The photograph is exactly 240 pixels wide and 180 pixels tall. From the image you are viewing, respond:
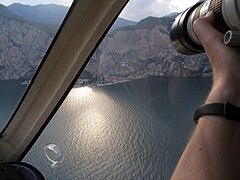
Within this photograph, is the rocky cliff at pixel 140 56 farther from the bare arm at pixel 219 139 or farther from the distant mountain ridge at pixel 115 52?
the bare arm at pixel 219 139

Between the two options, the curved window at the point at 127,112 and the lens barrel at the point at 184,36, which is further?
the curved window at the point at 127,112

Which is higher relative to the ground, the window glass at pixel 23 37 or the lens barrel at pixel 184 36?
the window glass at pixel 23 37

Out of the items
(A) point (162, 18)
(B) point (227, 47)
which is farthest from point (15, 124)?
(B) point (227, 47)

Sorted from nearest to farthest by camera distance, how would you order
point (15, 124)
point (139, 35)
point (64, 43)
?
point (64, 43) < point (139, 35) < point (15, 124)

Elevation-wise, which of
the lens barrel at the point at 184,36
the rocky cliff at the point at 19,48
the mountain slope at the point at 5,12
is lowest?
the lens barrel at the point at 184,36

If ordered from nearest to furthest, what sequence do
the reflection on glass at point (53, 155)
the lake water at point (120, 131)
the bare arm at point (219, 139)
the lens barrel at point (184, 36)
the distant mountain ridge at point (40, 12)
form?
the bare arm at point (219, 139) < the lens barrel at point (184, 36) < the distant mountain ridge at point (40, 12) < the lake water at point (120, 131) < the reflection on glass at point (53, 155)

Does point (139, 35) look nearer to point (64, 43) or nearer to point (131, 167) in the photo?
point (64, 43)

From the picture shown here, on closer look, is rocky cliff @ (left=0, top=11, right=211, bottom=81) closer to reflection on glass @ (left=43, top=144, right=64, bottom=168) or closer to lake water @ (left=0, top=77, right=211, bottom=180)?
lake water @ (left=0, top=77, right=211, bottom=180)

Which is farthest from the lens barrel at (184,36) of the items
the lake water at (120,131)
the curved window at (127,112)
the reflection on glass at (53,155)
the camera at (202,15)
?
the reflection on glass at (53,155)
